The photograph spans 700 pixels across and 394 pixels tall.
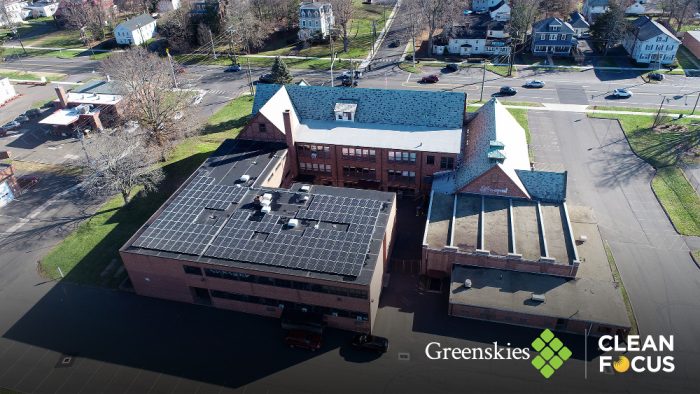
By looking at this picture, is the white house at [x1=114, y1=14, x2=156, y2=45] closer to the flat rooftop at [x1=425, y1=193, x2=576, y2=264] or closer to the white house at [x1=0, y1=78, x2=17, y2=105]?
the white house at [x1=0, y1=78, x2=17, y2=105]

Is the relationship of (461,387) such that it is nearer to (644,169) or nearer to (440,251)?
(440,251)

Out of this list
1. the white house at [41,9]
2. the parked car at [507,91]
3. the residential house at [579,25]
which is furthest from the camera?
the white house at [41,9]

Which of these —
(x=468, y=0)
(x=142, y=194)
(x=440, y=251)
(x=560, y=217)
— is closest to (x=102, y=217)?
(x=142, y=194)

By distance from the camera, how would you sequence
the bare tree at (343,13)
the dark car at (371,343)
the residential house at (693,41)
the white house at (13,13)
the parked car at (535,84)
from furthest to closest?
1. the white house at (13,13)
2. the bare tree at (343,13)
3. the residential house at (693,41)
4. the parked car at (535,84)
5. the dark car at (371,343)

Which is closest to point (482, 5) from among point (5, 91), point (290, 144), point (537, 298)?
point (290, 144)

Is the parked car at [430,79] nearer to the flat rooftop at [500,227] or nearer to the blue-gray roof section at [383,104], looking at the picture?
the blue-gray roof section at [383,104]

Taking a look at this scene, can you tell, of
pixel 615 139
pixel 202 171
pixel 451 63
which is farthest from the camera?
pixel 451 63

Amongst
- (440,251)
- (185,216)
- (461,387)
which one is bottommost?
(461,387)

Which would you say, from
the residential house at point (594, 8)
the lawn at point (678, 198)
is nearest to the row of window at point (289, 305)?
the lawn at point (678, 198)
